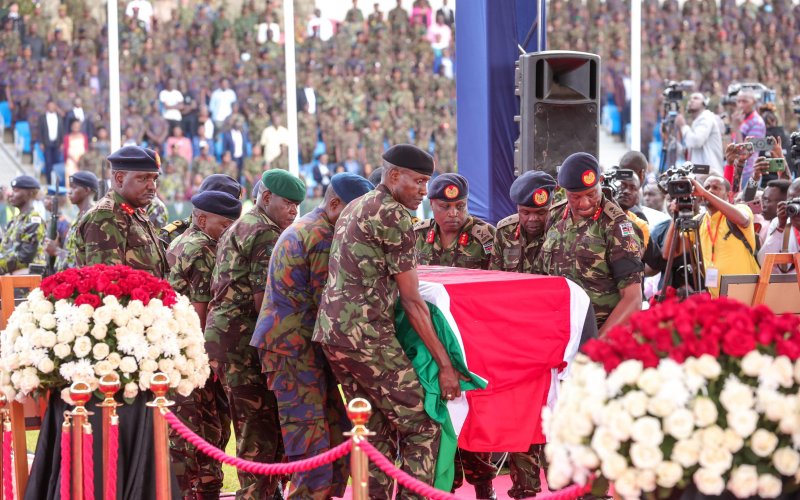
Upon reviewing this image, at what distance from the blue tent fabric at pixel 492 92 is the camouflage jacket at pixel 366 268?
14.7 feet

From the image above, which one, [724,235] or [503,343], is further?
[724,235]

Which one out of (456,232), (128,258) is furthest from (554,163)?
(128,258)

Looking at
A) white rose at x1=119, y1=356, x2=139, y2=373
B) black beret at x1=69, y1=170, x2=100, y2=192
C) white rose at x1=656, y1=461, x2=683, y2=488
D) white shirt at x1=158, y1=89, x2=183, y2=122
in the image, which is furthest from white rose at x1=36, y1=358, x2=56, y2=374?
white shirt at x1=158, y1=89, x2=183, y2=122

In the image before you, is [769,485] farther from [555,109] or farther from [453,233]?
[555,109]

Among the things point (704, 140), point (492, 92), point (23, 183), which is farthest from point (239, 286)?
point (704, 140)

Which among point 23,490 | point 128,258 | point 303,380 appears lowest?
point 23,490

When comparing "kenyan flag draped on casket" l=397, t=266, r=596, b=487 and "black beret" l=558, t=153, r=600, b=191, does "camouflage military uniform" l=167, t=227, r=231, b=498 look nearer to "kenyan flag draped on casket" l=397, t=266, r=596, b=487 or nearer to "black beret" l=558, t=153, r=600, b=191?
"kenyan flag draped on casket" l=397, t=266, r=596, b=487

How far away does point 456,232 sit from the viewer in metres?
6.85

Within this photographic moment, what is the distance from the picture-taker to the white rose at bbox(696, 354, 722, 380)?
291cm

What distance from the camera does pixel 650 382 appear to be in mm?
2922

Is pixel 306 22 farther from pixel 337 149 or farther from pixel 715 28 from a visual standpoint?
pixel 715 28

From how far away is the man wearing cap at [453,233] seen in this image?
21.8ft

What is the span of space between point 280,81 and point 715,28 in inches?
318

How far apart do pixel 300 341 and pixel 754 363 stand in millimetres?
2597
